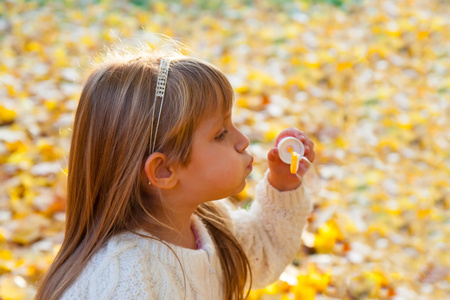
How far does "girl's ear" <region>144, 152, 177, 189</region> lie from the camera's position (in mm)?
1221

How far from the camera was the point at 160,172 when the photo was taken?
49.2 inches

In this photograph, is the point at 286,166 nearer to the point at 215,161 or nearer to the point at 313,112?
the point at 215,161

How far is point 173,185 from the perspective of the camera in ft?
4.15

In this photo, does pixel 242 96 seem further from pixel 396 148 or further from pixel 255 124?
pixel 396 148

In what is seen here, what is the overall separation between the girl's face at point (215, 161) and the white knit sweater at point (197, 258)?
0.15m

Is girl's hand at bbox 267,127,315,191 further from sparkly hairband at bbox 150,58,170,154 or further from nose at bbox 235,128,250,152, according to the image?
sparkly hairband at bbox 150,58,170,154

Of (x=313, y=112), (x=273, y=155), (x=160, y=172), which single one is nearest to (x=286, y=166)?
(x=273, y=155)

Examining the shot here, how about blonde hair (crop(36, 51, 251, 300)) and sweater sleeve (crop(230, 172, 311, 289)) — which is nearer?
blonde hair (crop(36, 51, 251, 300))

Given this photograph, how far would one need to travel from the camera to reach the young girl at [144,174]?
1.20m

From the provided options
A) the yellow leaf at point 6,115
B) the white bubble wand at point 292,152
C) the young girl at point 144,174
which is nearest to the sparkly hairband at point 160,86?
the young girl at point 144,174

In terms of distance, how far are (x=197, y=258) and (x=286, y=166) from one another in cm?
35

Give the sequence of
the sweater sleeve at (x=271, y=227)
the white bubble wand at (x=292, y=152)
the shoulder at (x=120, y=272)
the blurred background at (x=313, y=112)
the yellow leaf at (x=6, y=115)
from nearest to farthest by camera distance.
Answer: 1. the shoulder at (x=120, y=272)
2. the white bubble wand at (x=292, y=152)
3. the sweater sleeve at (x=271, y=227)
4. the blurred background at (x=313, y=112)
5. the yellow leaf at (x=6, y=115)

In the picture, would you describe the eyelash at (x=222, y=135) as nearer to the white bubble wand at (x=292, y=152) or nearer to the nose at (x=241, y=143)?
the nose at (x=241, y=143)

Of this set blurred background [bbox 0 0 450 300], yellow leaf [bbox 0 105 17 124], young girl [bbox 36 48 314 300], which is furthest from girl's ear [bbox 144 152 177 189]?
yellow leaf [bbox 0 105 17 124]
